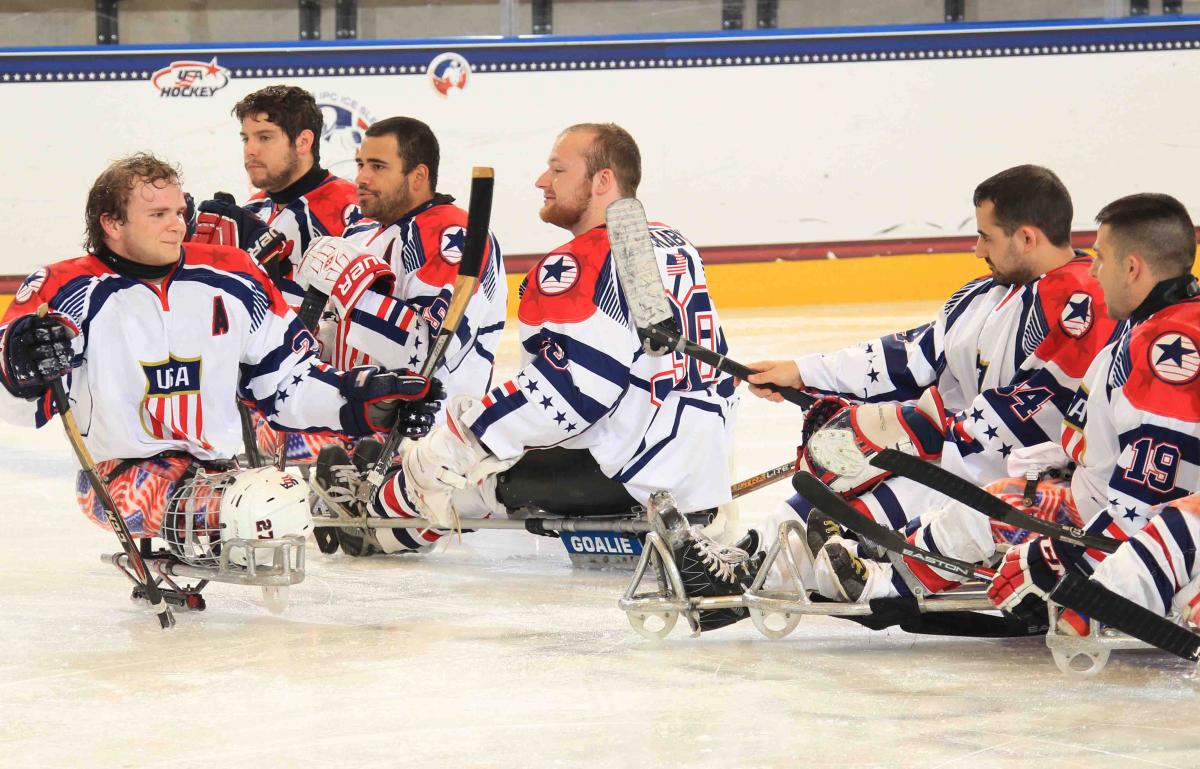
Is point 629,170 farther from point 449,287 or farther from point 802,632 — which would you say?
point 802,632

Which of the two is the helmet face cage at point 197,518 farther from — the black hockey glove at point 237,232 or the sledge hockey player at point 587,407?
the black hockey glove at point 237,232

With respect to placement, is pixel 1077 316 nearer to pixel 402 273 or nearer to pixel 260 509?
pixel 260 509

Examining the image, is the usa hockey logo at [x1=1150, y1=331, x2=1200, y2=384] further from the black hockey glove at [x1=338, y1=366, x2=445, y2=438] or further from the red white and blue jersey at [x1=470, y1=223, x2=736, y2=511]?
the black hockey glove at [x1=338, y1=366, x2=445, y2=438]

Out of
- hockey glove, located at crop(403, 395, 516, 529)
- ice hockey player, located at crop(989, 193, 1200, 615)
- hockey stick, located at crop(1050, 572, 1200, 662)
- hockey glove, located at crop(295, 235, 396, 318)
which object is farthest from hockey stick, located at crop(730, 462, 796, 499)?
hockey stick, located at crop(1050, 572, 1200, 662)

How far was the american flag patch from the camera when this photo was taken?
11.3ft

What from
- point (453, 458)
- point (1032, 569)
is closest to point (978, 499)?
point (1032, 569)

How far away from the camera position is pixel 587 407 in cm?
328

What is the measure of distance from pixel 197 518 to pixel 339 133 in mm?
5960

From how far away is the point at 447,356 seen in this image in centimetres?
420

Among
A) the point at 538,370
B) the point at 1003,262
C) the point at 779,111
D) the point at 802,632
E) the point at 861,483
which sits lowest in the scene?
the point at 802,632

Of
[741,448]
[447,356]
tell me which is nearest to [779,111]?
[741,448]

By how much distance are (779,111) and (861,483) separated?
243 inches

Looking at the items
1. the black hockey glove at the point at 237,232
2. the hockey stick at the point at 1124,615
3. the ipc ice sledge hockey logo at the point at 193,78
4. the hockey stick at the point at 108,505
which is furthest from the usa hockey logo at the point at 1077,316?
the ipc ice sledge hockey logo at the point at 193,78

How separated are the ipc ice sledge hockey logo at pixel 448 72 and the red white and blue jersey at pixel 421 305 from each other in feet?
15.6
